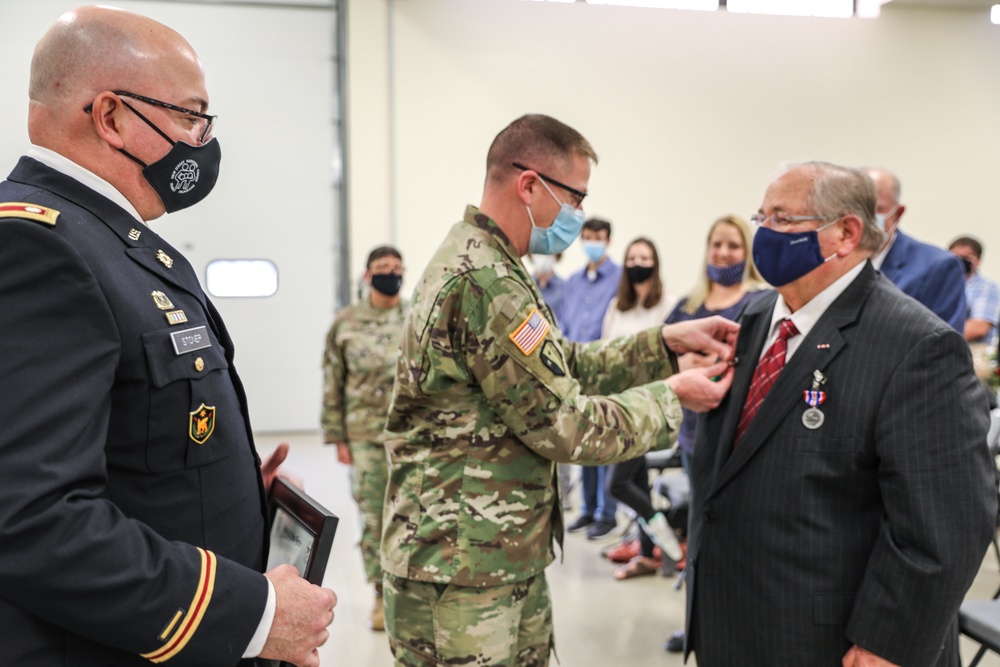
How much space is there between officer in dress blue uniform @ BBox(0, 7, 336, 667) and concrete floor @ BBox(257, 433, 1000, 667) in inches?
93.7

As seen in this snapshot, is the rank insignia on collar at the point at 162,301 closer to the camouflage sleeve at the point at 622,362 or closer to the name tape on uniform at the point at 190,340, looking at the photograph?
the name tape on uniform at the point at 190,340

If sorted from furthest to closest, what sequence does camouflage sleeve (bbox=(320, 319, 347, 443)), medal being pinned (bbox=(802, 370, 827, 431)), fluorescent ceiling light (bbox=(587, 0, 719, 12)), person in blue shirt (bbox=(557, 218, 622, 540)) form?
fluorescent ceiling light (bbox=(587, 0, 719, 12)), person in blue shirt (bbox=(557, 218, 622, 540)), camouflage sleeve (bbox=(320, 319, 347, 443)), medal being pinned (bbox=(802, 370, 827, 431))

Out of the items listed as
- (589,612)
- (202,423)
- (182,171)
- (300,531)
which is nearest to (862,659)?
(300,531)

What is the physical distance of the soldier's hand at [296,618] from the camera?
0.98 meters

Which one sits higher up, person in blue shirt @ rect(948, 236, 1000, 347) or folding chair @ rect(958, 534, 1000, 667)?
person in blue shirt @ rect(948, 236, 1000, 347)

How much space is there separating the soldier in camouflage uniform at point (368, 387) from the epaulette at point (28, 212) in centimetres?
258

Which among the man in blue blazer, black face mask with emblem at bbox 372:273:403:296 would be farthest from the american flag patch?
black face mask with emblem at bbox 372:273:403:296

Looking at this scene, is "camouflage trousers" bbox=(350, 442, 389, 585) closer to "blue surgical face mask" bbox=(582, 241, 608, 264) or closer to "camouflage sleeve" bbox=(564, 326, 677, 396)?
"camouflage sleeve" bbox=(564, 326, 677, 396)

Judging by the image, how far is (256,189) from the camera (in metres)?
6.87

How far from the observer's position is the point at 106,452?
37.3 inches

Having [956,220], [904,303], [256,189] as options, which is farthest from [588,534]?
[956,220]

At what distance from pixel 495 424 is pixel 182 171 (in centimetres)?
86

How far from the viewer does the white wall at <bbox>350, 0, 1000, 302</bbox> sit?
23.3 feet

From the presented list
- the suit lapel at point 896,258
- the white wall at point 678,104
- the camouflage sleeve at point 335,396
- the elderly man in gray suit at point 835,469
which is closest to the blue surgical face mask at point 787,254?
the elderly man in gray suit at point 835,469
